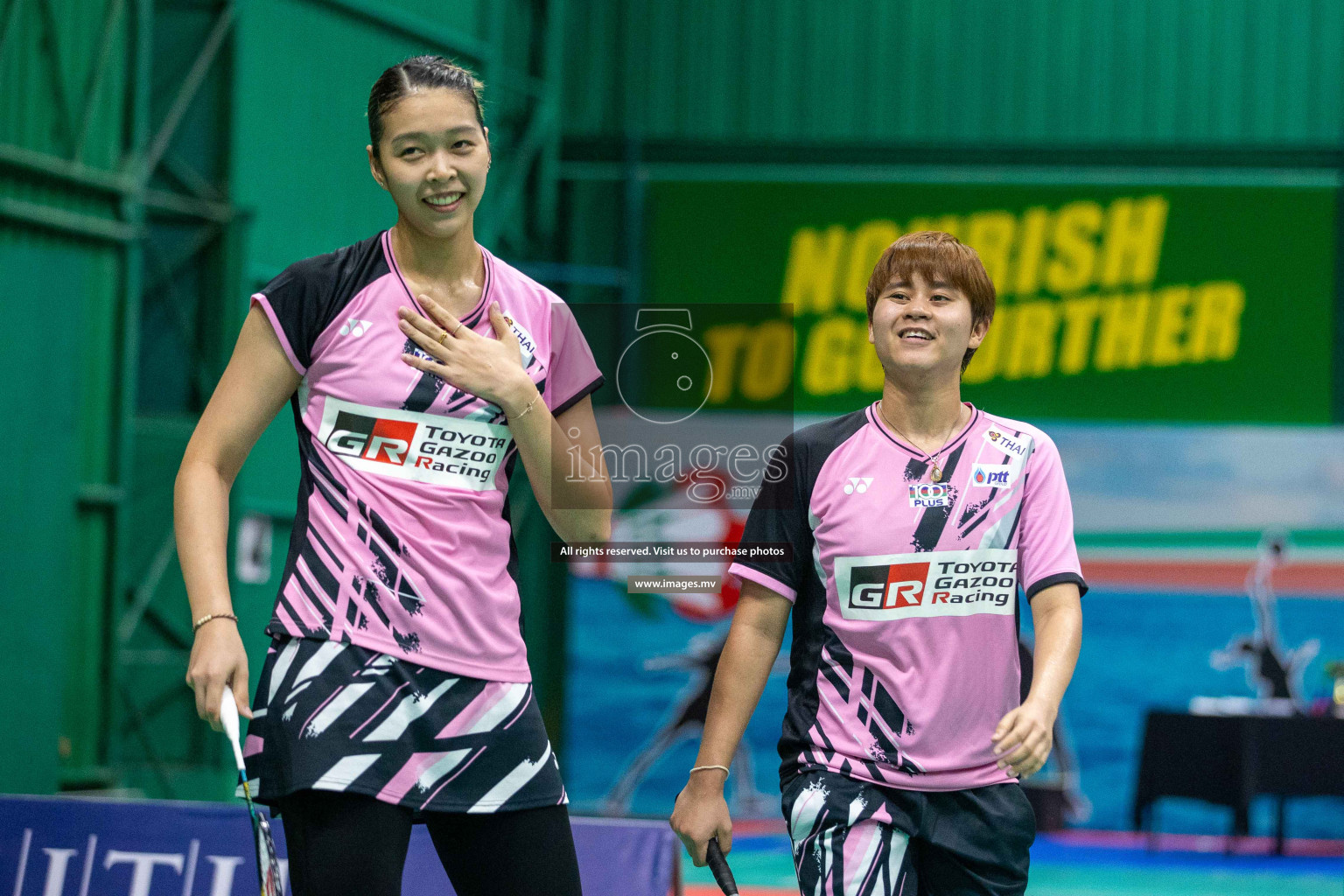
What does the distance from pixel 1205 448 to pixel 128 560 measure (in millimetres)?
7024

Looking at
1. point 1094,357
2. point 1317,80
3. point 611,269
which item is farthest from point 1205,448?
point 611,269

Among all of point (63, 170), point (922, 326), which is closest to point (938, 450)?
point (922, 326)

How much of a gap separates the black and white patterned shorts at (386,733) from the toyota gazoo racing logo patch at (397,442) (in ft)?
0.84

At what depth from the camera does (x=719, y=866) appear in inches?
94.2

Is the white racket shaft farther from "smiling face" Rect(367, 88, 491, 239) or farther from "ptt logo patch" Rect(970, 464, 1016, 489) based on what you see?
"ptt logo patch" Rect(970, 464, 1016, 489)

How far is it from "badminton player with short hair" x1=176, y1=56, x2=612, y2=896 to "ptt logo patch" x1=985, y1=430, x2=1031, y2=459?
0.77 m

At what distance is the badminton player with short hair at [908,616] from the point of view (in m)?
2.29

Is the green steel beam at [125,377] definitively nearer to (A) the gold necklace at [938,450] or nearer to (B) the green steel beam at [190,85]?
(B) the green steel beam at [190,85]

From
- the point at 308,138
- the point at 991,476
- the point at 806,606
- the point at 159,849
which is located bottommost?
the point at 159,849

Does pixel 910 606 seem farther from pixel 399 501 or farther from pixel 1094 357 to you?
pixel 1094 357

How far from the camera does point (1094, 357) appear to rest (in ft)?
33.8

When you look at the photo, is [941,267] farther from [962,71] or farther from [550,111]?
[550,111]

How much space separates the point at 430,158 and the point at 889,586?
97 centimetres

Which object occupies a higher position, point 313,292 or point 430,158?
point 430,158
